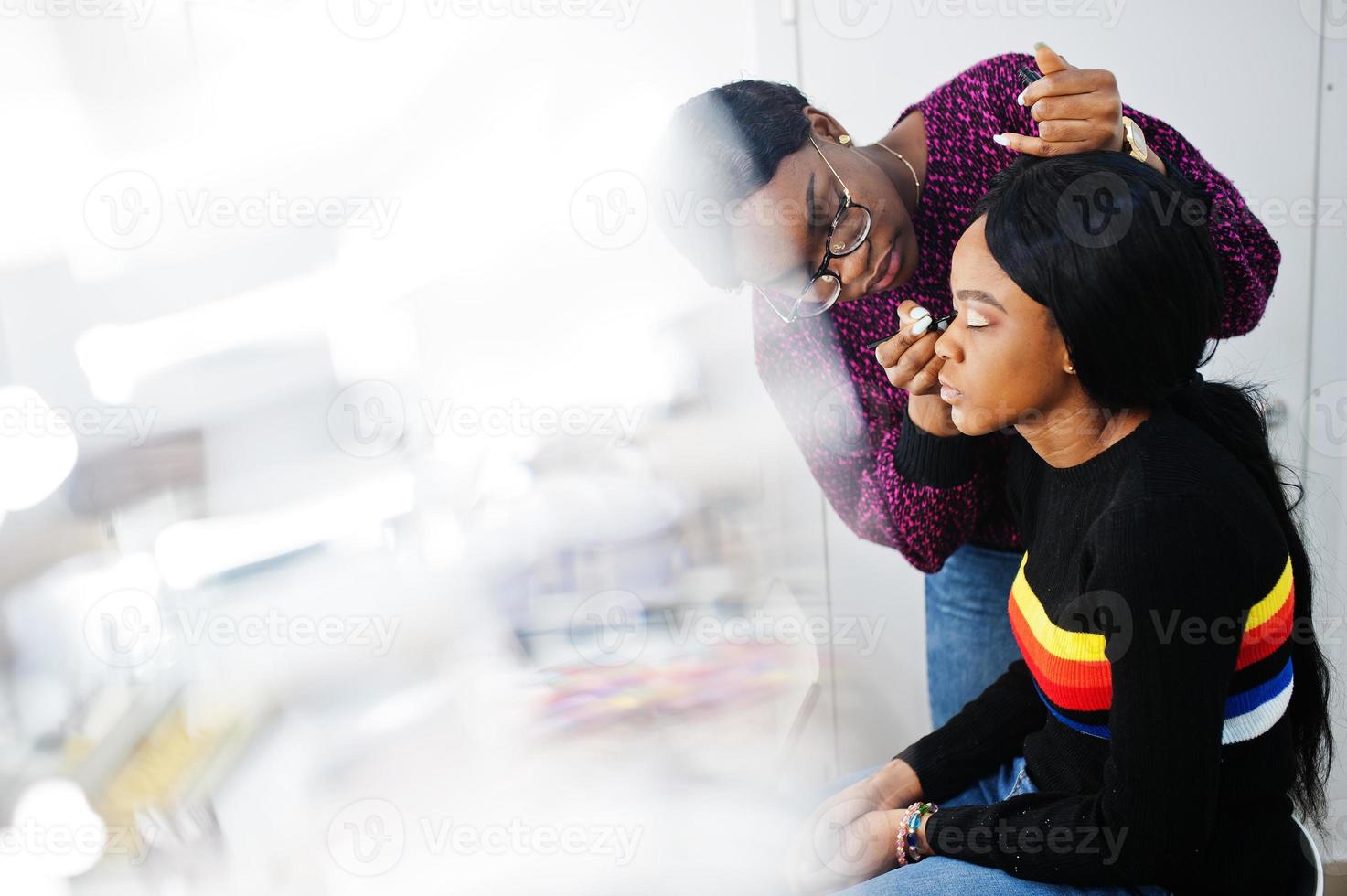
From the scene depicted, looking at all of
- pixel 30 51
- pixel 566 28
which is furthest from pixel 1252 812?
pixel 30 51

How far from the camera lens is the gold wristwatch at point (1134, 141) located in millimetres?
856

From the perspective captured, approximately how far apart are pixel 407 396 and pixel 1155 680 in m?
→ 1.19

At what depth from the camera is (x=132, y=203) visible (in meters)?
1.48

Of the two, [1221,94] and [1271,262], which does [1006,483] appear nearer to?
[1271,262]

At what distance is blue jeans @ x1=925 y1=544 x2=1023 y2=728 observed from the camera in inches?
50.0
